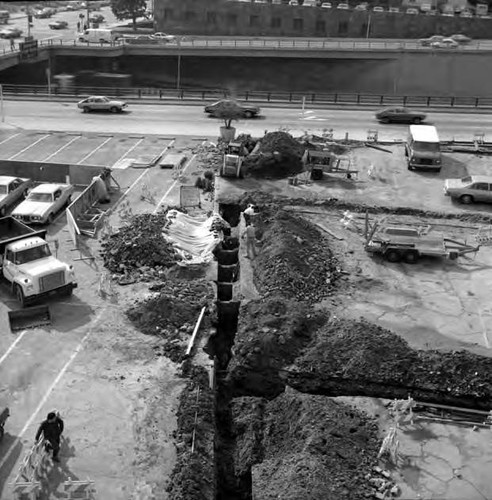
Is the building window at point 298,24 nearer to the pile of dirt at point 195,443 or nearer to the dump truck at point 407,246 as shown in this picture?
the dump truck at point 407,246

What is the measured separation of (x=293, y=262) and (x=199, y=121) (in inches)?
1099

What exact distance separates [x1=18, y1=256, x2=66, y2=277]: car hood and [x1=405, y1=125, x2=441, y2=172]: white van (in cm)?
2212

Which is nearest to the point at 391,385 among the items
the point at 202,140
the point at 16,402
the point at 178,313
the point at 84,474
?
the point at 178,313

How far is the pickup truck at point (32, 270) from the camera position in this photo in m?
23.3

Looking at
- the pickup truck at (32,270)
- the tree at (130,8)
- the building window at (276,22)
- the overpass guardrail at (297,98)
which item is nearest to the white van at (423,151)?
the overpass guardrail at (297,98)

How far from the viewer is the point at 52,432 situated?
16.5m

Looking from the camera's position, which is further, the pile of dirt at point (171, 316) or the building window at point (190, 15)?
the building window at point (190, 15)

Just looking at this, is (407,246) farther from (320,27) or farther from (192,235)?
(320,27)

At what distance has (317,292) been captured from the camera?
80.5ft

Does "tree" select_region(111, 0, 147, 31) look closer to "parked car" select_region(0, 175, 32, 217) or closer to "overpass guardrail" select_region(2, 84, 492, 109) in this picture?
"overpass guardrail" select_region(2, 84, 492, 109)

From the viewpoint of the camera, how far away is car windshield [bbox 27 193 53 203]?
103ft

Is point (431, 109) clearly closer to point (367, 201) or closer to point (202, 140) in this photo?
point (202, 140)

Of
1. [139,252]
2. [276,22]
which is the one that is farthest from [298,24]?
[139,252]

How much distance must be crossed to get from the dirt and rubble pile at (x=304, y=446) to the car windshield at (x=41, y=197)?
16043 millimetres
